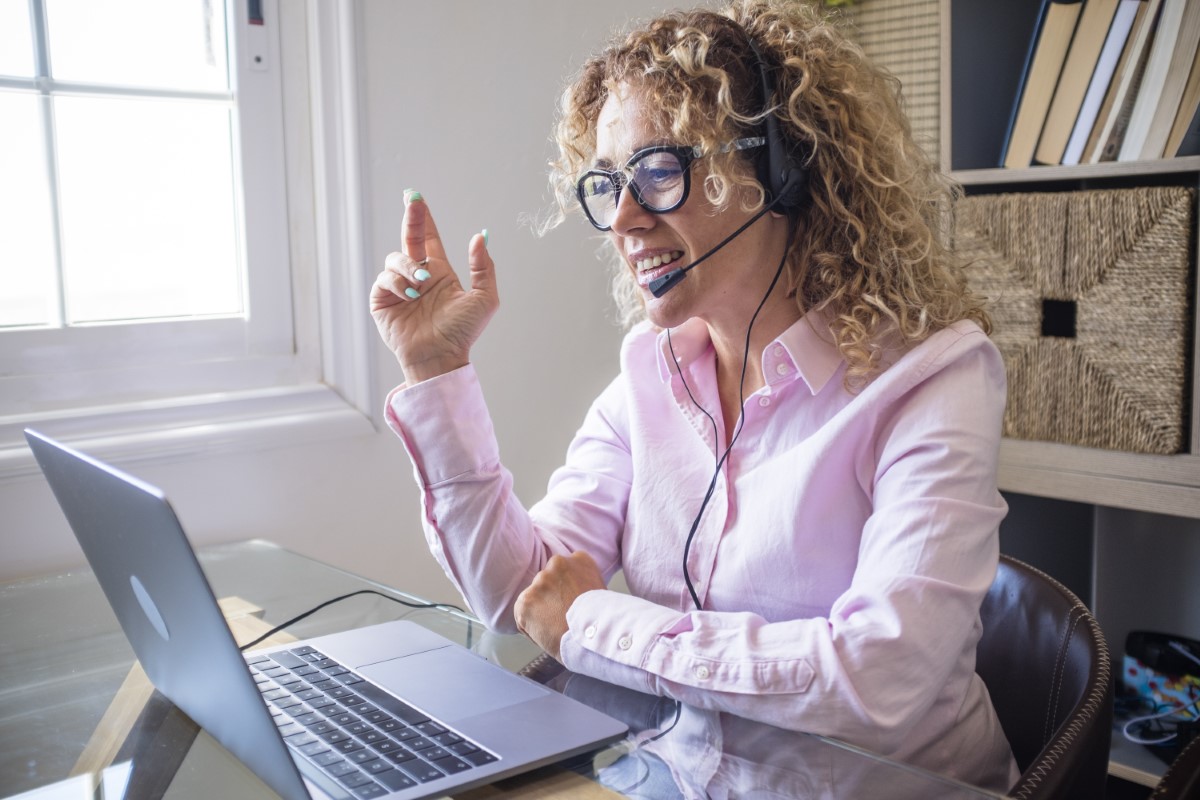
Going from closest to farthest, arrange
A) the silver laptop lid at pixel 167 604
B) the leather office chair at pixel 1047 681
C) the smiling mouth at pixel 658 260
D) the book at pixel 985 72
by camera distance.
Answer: the silver laptop lid at pixel 167 604 < the leather office chair at pixel 1047 681 < the smiling mouth at pixel 658 260 < the book at pixel 985 72

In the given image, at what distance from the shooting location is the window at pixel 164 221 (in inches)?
61.3

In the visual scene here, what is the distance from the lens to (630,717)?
91cm

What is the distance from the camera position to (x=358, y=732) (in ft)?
2.70

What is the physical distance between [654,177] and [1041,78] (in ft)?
3.43

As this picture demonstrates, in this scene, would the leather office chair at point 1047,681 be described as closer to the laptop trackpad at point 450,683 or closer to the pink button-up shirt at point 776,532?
the pink button-up shirt at point 776,532

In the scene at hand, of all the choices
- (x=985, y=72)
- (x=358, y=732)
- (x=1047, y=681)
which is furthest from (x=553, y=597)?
(x=985, y=72)

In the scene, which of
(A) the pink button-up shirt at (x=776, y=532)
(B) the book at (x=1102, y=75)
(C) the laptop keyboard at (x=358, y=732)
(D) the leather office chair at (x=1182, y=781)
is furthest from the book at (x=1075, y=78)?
(C) the laptop keyboard at (x=358, y=732)

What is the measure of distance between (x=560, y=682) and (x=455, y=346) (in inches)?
16.8

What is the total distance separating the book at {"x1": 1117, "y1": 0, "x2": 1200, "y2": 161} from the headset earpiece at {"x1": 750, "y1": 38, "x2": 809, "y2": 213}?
890 millimetres

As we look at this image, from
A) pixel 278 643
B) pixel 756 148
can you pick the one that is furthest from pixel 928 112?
pixel 278 643

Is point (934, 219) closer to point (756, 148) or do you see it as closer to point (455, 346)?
point (756, 148)

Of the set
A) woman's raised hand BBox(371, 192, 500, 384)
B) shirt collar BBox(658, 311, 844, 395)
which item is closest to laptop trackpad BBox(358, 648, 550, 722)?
woman's raised hand BBox(371, 192, 500, 384)

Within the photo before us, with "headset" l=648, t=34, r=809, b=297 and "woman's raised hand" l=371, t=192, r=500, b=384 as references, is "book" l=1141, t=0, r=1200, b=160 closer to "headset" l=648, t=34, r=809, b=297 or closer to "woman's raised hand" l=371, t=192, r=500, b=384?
"headset" l=648, t=34, r=809, b=297

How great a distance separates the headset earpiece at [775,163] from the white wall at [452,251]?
801 millimetres
